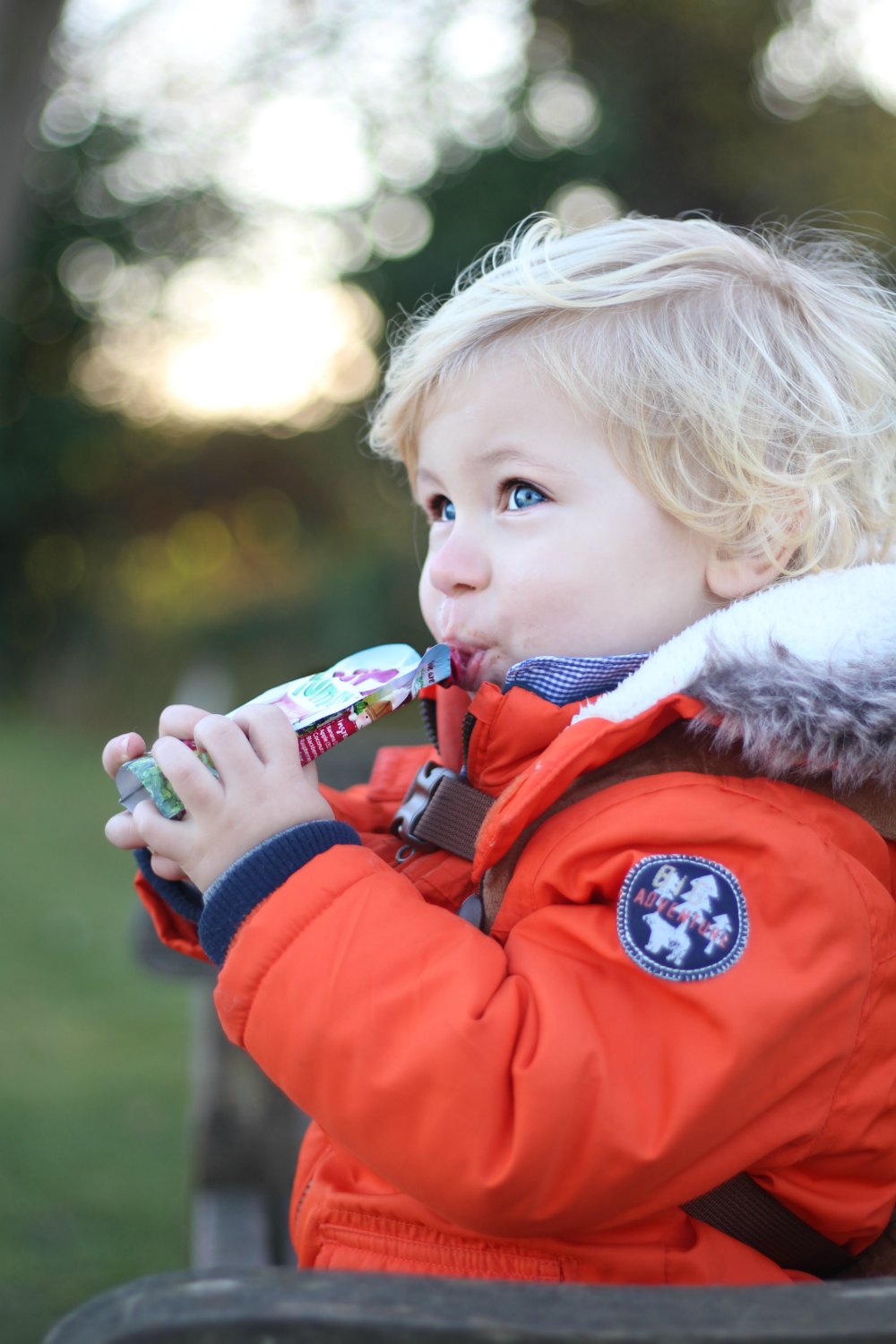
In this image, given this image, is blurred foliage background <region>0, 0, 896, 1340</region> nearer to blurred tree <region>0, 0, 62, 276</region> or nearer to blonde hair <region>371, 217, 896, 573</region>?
blurred tree <region>0, 0, 62, 276</region>

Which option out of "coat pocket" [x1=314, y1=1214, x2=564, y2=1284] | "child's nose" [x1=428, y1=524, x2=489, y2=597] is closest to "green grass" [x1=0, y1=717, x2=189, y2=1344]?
"coat pocket" [x1=314, y1=1214, x2=564, y2=1284]

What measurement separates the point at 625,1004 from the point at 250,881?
408mm

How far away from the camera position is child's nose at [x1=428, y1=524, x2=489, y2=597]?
1.63 m

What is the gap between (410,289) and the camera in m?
11.0

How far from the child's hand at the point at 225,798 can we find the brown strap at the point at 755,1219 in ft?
1.90

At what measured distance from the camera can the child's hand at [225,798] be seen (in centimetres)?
138

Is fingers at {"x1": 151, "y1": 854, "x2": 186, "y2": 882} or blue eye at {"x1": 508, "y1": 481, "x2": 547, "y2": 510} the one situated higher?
blue eye at {"x1": 508, "y1": 481, "x2": 547, "y2": 510}

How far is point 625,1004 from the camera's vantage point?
1.23 metres

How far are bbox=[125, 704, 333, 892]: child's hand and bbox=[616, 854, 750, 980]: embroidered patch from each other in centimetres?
37

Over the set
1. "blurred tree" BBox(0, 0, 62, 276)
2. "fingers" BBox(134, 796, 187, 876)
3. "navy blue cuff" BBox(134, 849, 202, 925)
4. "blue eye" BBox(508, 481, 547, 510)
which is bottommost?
"navy blue cuff" BBox(134, 849, 202, 925)

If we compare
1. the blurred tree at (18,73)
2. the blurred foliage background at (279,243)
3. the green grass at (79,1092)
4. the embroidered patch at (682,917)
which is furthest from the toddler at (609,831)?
the blurred foliage background at (279,243)

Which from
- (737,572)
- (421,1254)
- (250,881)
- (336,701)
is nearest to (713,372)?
(737,572)

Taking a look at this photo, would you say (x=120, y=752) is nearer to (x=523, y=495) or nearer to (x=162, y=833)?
(x=162, y=833)

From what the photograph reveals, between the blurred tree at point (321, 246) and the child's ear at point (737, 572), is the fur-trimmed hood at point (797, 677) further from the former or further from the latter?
the blurred tree at point (321, 246)
